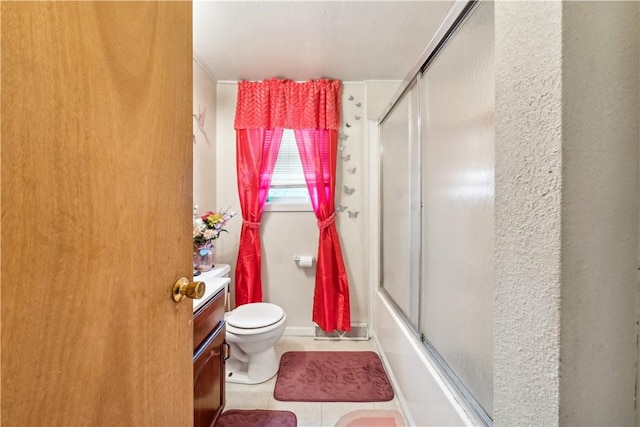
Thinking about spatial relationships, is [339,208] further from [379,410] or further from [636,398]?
[636,398]

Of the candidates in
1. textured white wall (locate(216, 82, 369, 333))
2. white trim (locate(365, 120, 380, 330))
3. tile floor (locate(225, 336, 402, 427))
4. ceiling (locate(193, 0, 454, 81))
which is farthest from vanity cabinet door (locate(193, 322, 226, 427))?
ceiling (locate(193, 0, 454, 81))

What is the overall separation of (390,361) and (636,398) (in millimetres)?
1441

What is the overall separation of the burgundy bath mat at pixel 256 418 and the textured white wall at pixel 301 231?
847mm

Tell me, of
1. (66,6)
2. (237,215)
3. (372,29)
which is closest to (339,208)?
(237,215)

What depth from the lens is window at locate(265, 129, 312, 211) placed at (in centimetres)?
224

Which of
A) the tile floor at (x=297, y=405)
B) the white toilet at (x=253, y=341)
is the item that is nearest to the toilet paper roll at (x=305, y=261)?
the white toilet at (x=253, y=341)

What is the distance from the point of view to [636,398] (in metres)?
0.36

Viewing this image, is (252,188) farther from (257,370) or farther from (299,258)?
(257,370)

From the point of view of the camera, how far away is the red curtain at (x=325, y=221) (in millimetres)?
2129

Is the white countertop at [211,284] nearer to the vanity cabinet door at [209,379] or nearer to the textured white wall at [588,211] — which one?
the vanity cabinet door at [209,379]

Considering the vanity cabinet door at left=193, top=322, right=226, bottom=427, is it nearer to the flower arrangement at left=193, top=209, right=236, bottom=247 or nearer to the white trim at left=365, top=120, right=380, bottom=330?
the flower arrangement at left=193, top=209, right=236, bottom=247

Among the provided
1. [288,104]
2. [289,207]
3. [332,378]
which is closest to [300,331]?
[332,378]

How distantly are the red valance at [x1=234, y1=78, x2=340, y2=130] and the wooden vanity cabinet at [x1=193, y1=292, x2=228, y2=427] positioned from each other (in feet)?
5.03

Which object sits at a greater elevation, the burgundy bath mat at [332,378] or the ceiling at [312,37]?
the ceiling at [312,37]
